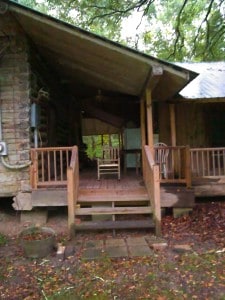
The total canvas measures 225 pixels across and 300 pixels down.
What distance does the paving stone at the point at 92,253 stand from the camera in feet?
17.0

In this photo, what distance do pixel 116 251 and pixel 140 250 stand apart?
37cm

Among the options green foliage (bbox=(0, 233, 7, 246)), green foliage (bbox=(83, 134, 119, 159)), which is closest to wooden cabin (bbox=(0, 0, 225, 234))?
green foliage (bbox=(0, 233, 7, 246))

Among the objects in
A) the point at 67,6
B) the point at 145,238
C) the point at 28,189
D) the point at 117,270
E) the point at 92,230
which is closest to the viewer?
the point at 117,270

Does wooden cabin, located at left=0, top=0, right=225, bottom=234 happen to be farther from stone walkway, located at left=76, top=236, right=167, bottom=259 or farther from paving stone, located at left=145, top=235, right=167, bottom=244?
stone walkway, located at left=76, top=236, right=167, bottom=259

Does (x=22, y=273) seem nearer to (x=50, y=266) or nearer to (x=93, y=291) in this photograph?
(x=50, y=266)

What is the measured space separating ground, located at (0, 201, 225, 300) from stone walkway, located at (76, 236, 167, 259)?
0.28 ft

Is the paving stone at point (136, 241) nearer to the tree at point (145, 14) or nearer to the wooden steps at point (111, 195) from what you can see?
the wooden steps at point (111, 195)

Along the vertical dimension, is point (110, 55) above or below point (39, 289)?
above

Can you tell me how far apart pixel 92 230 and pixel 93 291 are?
236cm

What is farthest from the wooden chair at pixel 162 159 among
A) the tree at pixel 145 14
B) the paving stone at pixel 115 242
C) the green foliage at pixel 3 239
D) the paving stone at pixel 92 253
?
the tree at pixel 145 14

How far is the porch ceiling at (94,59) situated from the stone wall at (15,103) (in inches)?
19.8

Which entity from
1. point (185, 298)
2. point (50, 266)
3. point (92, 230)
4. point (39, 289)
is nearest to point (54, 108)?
point (92, 230)

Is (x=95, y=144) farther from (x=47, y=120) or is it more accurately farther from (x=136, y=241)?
(x=136, y=241)

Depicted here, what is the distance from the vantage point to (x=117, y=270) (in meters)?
4.70
